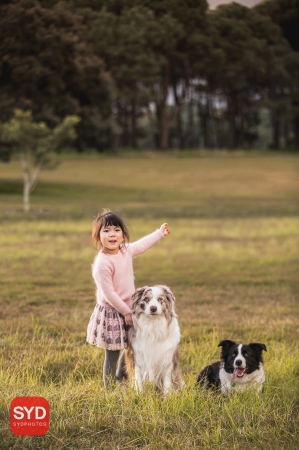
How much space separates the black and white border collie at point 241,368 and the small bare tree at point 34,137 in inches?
900

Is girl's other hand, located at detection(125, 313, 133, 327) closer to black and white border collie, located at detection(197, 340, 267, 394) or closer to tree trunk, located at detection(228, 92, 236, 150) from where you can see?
black and white border collie, located at detection(197, 340, 267, 394)

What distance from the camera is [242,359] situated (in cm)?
471

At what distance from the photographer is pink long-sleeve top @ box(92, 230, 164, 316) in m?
4.66

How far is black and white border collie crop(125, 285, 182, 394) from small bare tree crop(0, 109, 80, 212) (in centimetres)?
2299

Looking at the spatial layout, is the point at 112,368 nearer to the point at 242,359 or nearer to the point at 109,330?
the point at 109,330

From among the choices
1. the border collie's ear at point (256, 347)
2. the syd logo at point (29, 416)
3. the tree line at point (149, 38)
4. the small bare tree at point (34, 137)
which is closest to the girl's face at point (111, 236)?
the border collie's ear at point (256, 347)

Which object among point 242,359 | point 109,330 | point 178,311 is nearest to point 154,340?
point 109,330

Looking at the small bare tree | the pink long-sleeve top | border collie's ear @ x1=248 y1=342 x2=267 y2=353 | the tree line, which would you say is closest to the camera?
the pink long-sleeve top

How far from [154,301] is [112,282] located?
0.49 meters

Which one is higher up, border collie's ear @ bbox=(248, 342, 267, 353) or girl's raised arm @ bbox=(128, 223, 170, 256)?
girl's raised arm @ bbox=(128, 223, 170, 256)

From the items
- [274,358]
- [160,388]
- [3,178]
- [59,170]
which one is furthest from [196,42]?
[59,170]

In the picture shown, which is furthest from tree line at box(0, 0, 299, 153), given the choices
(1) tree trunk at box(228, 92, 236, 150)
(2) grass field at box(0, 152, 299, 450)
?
(1) tree trunk at box(228, 92, 236, 150)

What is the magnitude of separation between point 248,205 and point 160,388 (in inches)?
991

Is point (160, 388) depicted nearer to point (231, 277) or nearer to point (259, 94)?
point (231, 277)
